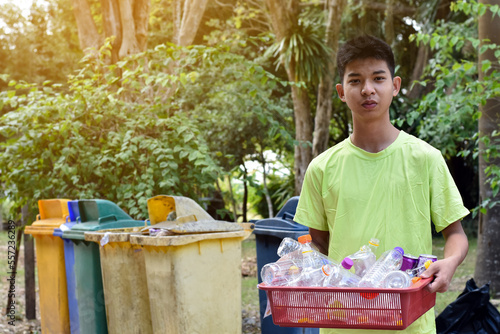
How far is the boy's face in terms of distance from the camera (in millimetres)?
2223

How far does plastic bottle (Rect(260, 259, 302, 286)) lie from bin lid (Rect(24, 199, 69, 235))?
379cm

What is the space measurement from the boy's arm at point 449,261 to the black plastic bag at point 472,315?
10.0ft

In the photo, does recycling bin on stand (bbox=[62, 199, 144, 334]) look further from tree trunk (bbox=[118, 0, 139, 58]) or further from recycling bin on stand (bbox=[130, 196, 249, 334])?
tree trunk (bbox=[118, 0, 139, 58])

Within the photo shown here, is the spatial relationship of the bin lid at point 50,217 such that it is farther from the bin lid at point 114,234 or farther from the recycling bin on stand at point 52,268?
the bin lid at point 114,234

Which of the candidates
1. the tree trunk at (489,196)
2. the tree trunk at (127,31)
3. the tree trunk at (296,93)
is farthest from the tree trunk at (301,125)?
the tree trunk at (489,196)

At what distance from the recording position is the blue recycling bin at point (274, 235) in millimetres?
4520

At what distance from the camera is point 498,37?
7.46 metres

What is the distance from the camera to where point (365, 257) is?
215 centimetres

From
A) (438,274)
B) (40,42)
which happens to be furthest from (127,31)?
(40,42)

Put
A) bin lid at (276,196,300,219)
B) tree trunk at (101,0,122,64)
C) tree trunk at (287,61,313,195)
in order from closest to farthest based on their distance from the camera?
bin lid at (276,196,300,219) < tree trunk at (101,0,122,64) < tree trunk at (287,61,313,195)

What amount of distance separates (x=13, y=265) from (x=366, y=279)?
6449 mm

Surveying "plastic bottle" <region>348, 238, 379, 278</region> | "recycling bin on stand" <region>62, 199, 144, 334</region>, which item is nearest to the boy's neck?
"plastic bottle" <region>348, 238, 379, 278</region>

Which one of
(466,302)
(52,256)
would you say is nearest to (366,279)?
(466,302)

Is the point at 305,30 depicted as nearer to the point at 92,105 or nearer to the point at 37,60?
the point at 92,105
